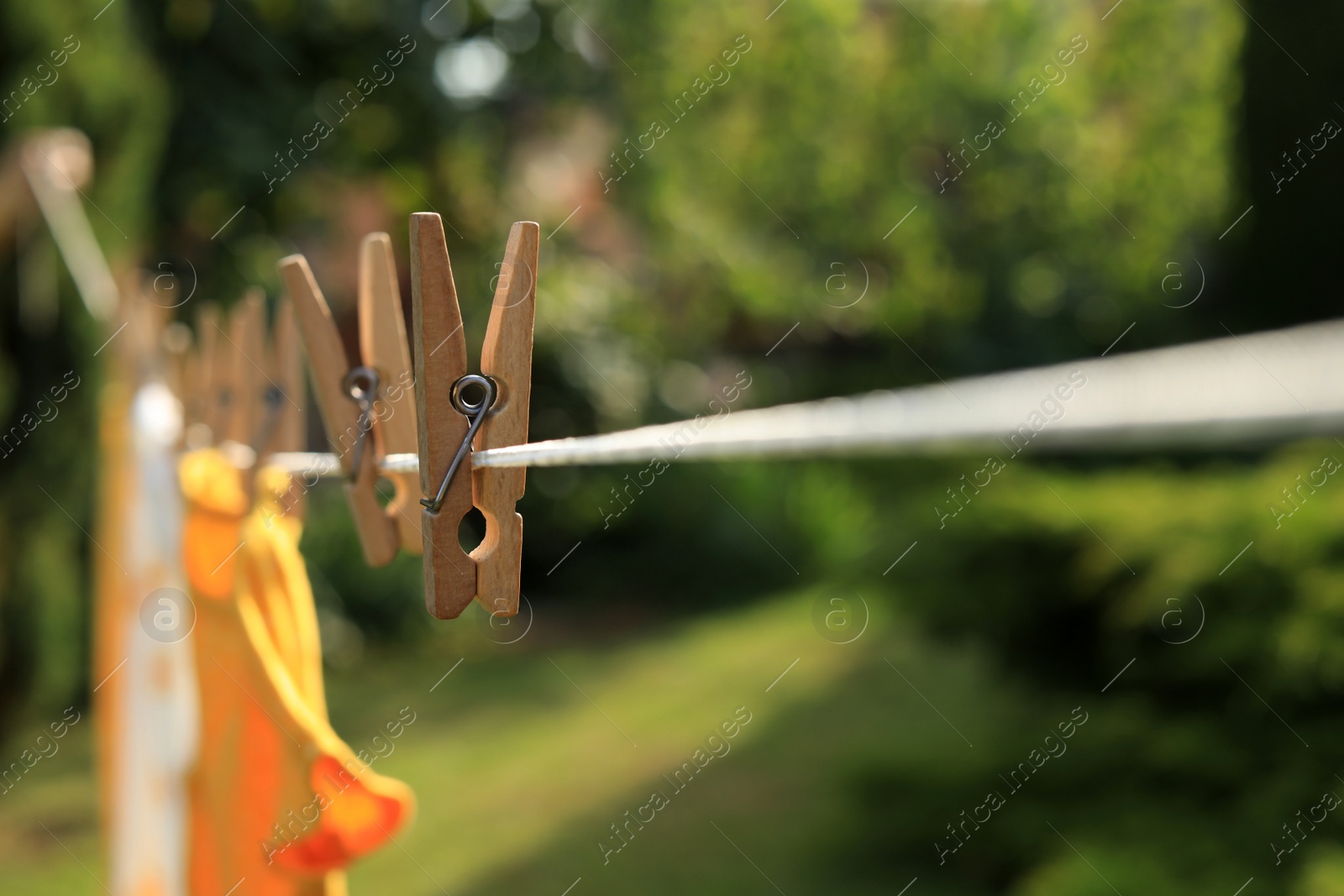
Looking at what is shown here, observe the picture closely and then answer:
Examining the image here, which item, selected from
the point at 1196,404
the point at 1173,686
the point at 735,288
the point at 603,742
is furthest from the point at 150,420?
the point at 735,288

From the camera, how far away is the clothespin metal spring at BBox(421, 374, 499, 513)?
73 centimetres

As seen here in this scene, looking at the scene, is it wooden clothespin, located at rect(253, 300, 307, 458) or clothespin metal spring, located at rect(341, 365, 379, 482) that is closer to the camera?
clothespin metal spring, located at rect(341, 365, 379, 482)

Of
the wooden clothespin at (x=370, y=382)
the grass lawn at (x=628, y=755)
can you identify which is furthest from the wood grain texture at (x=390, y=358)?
the grass lawn at (x=628, y=755)

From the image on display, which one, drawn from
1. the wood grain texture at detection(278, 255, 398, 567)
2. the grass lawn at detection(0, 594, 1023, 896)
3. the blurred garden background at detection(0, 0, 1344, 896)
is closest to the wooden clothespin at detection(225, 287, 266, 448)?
the wood grain texture at detection(278, 255, 398, 567)

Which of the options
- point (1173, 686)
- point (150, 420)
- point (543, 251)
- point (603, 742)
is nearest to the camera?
point (150, 420)

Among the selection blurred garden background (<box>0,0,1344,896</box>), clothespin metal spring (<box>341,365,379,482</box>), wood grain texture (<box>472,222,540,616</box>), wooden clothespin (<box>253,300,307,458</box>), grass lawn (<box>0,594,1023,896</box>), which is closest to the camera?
wood grain texture (<box>472,222,540,616</box>)

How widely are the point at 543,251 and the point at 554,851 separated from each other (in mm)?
3744

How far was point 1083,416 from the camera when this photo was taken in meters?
0.55

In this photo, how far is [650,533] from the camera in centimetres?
827

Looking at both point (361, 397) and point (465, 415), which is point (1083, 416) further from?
point (361, 397)

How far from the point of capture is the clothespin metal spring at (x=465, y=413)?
726 millimetres

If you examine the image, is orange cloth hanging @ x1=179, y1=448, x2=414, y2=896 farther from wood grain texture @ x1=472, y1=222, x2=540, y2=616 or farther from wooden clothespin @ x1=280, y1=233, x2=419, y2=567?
wood grain texture @ x1=472, y1=222, x2=540, y2=616

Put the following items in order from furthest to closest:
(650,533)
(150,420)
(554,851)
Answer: (650,533)
(554,851)
(150,420)

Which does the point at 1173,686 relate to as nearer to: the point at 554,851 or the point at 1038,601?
the point at 1038,601
